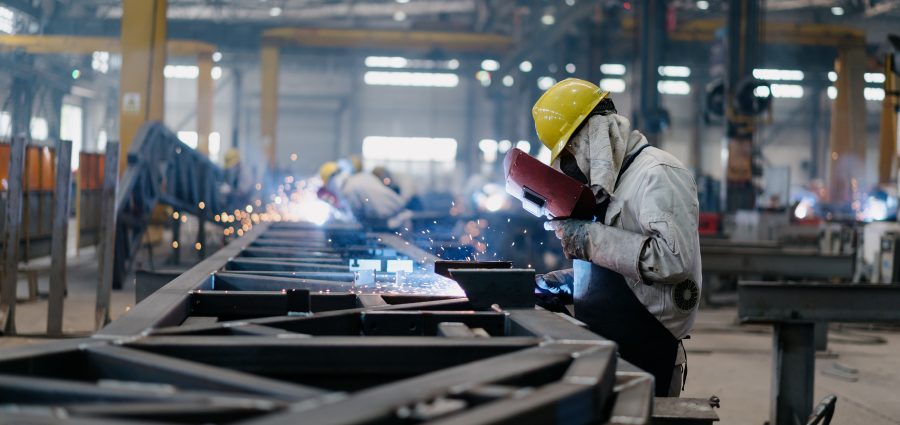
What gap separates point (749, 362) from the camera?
643 centimetres

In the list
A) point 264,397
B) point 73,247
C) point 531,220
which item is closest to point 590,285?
point 264,397

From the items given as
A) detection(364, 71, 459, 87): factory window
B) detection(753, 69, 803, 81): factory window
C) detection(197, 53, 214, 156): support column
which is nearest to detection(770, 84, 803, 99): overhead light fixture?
detection(753, 69, 803, 81): factory window

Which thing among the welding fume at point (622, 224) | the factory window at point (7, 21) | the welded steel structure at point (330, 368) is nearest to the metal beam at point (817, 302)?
the welding fume at point (622, 224)

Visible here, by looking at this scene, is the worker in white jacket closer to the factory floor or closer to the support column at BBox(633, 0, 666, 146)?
the factory floor

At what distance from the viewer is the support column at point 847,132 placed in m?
19.0

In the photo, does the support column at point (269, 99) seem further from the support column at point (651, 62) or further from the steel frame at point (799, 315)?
the steel frame at point (799, 315)

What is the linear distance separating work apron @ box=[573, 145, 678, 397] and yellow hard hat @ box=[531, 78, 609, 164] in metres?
0.19

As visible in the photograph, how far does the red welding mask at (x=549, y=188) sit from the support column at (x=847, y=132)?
59.0 feet

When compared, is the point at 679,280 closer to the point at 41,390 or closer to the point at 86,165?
the point at 41,390

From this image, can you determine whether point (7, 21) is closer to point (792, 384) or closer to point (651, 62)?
point (651, 62)

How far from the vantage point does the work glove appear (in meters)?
2.63

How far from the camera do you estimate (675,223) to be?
2531mm

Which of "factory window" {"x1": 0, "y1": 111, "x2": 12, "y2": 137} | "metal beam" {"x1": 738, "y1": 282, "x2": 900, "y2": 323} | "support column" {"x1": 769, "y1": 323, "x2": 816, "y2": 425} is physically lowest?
"support column" {"x1": 769, "y1": 323, "x2": 816, "y2": 425}

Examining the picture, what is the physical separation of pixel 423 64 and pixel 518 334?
25.3 meters
